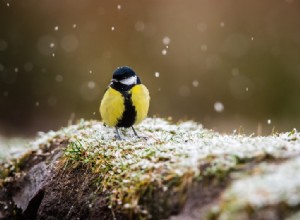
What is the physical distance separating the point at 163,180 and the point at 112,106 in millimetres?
1668

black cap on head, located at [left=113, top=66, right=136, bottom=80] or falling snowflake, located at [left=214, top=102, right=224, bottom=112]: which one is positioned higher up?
falling snowflake, located at [left=214, top=102, right=224, bottom=112]

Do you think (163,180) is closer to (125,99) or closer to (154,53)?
(125,99)

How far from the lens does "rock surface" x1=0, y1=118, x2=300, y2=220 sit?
2.46 metres

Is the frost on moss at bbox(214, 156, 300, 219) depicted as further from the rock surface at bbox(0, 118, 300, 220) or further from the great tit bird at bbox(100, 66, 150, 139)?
the great tit bird at bbox(100, 66, 150, 139)

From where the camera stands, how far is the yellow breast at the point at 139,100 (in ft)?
15.0

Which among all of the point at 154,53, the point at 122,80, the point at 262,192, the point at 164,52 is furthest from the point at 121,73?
the point at 154,53

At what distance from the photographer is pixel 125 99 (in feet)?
14.9

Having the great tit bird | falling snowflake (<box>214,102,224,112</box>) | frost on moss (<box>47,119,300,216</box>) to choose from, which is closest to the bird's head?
the great tit bird

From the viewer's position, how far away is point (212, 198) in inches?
107

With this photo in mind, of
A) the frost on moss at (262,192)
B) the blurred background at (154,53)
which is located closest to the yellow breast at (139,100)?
the frost on moss at (262,192)

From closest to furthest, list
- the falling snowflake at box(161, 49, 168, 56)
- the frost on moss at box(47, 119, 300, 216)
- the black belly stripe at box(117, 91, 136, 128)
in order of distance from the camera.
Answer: the frost on moss at box(47, 119, 300, 216), the black belly stripe at box(117, 91, 136, 128), the falling snowflake at box(161, 49, 168, 56)

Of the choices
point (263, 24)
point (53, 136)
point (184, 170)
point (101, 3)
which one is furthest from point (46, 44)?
point (184, 170)

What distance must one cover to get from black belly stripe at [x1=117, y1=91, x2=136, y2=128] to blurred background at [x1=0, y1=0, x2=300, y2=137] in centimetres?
724

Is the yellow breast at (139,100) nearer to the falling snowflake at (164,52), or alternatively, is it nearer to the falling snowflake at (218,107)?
the falling snowflake at (218,107)
